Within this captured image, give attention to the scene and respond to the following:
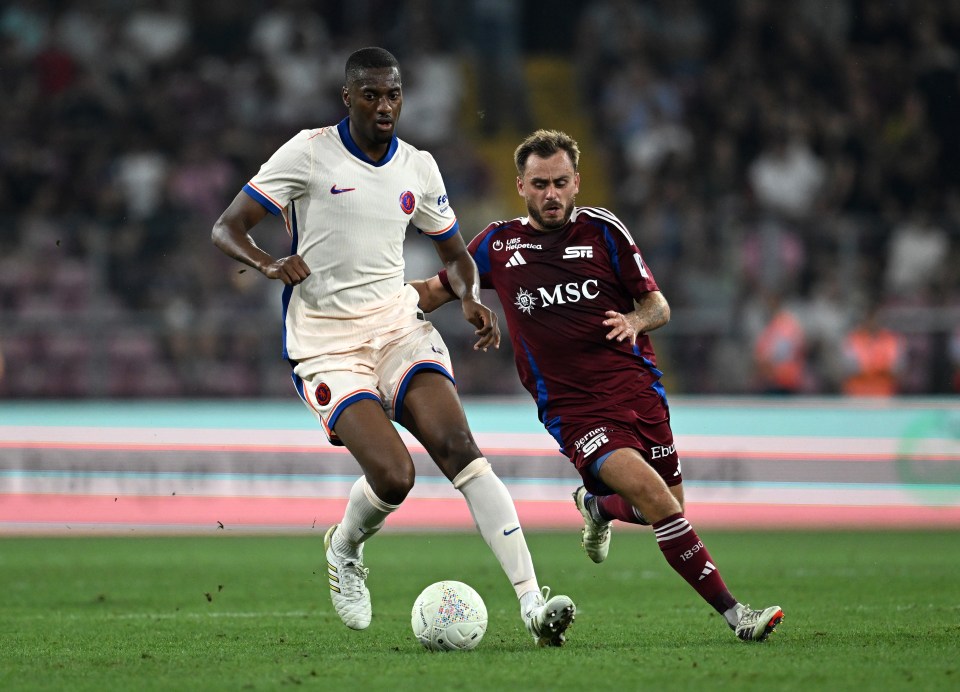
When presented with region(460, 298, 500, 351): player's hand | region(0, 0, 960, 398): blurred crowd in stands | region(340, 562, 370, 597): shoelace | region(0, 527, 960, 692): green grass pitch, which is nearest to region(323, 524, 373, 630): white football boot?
region(340, 562, 370, 597): shoelace

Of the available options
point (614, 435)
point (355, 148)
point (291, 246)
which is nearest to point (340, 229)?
point (291, 246)

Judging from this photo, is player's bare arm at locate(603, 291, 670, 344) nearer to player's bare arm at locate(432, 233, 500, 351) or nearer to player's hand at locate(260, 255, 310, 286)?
player's bare arm at locate(432, 233, 500, 351)

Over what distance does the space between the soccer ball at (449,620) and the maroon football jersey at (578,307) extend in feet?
3.84

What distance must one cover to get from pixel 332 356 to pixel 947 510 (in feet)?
25.6

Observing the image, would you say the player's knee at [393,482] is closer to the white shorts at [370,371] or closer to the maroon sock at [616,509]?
the white shorts at [370,371]

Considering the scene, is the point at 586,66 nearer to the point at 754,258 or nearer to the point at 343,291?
the point at 754,258

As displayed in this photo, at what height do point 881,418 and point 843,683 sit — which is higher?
point 843,683

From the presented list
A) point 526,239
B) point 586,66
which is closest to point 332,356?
point 526,239

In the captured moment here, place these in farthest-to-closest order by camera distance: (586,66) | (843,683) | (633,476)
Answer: (586,66) < (633,476) < (843,683)

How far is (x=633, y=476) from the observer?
639 centimetres

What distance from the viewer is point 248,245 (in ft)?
20.3

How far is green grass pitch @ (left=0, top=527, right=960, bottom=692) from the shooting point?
5398 millimetres

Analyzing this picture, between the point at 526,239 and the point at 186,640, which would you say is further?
the point at 526,239

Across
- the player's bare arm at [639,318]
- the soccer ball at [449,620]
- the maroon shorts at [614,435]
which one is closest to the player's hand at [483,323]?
the player's bare arm at [639,318]
